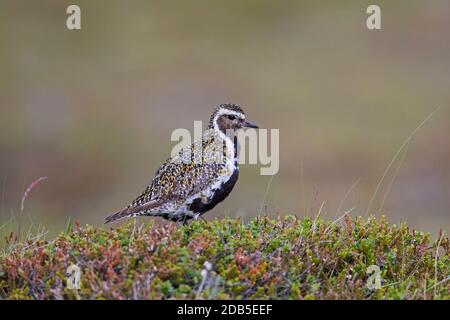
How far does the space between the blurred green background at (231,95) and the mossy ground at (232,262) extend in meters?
11.5

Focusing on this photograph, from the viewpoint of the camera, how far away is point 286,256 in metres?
8.04

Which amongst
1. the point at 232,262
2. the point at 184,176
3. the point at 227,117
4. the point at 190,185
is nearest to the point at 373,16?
the point at 227,117

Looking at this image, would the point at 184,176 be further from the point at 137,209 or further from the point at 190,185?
the point at 137,209

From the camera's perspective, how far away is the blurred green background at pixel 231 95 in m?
24.9

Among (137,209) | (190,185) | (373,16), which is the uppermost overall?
(373,16)

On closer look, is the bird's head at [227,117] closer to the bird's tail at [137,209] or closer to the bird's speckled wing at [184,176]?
the bird's speckled wing at [184,176]

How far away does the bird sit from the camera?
10.1 m

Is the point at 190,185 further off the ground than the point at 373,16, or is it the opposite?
the point at 373,16

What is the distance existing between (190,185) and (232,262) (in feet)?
8.13

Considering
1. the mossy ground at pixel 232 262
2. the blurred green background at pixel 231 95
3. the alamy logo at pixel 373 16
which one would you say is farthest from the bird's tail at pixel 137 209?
the alamy logo at pixel 373 16

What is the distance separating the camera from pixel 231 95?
29156mm

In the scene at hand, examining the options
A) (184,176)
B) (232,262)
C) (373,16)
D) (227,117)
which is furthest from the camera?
(373,16)

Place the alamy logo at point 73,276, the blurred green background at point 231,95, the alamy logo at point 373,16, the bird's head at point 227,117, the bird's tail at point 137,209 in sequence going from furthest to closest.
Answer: the alamy logo at point 373,16 → the blurred green background at point 231,95 → the bird's head at point 227,117 → the bird's tail at point 137,209 → the alamy logo at point 73,276

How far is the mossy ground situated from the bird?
1.17 meters
